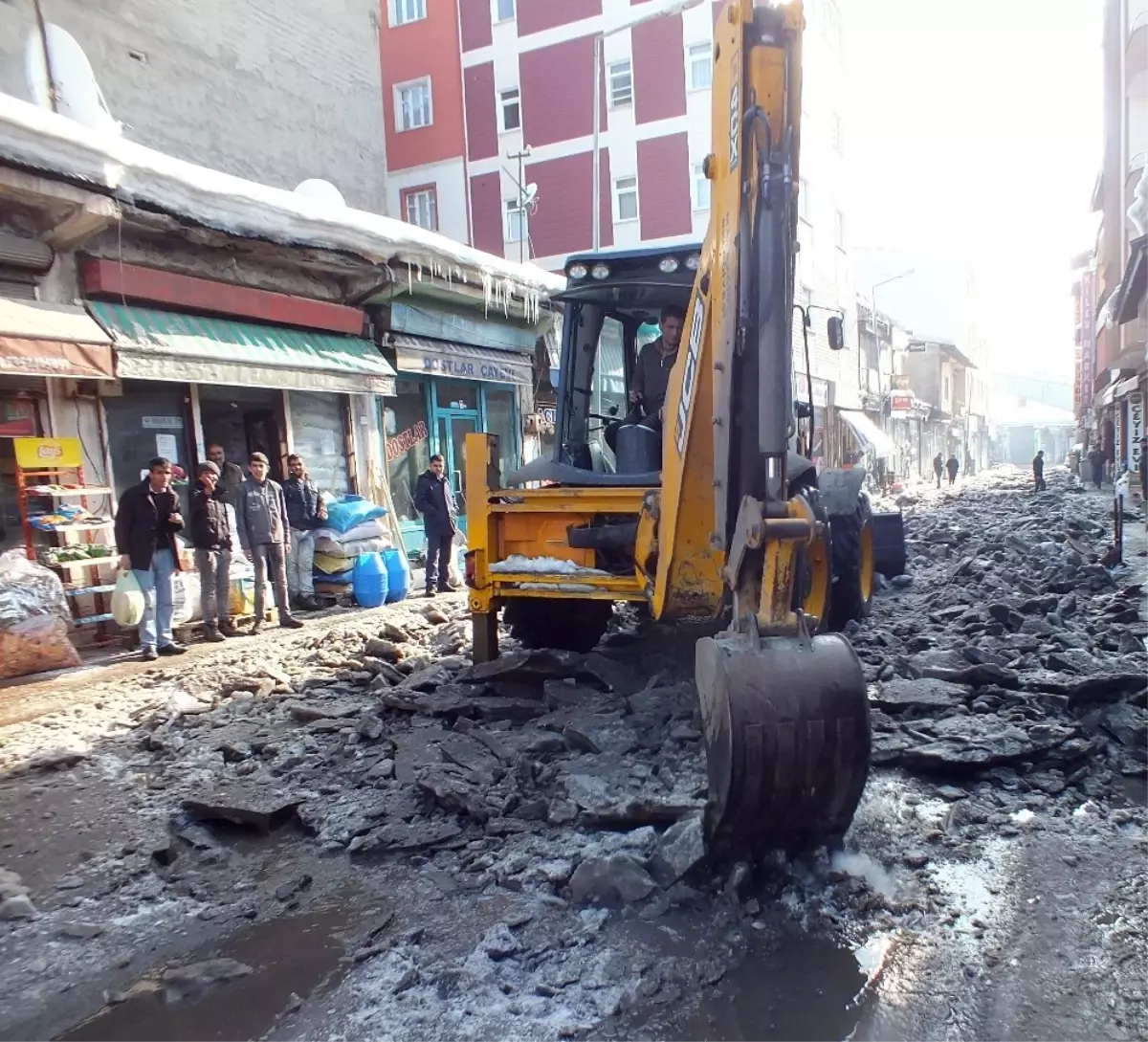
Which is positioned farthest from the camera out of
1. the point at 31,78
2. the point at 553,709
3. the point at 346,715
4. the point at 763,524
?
the point at 31,78

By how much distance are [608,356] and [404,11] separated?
27.3 metres

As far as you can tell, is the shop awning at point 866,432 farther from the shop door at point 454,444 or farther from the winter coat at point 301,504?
the winter coat at point 301,504

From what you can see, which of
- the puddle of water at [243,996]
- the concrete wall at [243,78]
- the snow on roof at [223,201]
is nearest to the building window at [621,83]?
the concrete wall at [243,78]

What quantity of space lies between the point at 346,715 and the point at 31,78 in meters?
9.23

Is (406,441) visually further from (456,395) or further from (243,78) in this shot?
(243,78)

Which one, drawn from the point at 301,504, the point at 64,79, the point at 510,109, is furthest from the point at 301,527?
the point at 510,109

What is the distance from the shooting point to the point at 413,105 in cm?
2772

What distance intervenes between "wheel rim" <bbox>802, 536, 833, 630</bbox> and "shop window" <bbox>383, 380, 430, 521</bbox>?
27.1 ft

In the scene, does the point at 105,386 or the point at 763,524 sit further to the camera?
the point at 105,386

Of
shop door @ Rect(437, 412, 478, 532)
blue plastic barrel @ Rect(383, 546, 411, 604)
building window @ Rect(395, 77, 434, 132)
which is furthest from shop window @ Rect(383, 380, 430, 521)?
building window @ Rect(395, 77, 434, 132)

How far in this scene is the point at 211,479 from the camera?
27.1ft

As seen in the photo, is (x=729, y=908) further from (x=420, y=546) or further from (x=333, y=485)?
(x=420, y=546)

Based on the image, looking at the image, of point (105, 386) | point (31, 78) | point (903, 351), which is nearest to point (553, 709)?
point (105, 386)

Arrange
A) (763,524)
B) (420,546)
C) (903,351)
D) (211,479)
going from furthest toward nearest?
(903,351), (420,546), (211,479), (763,524)
